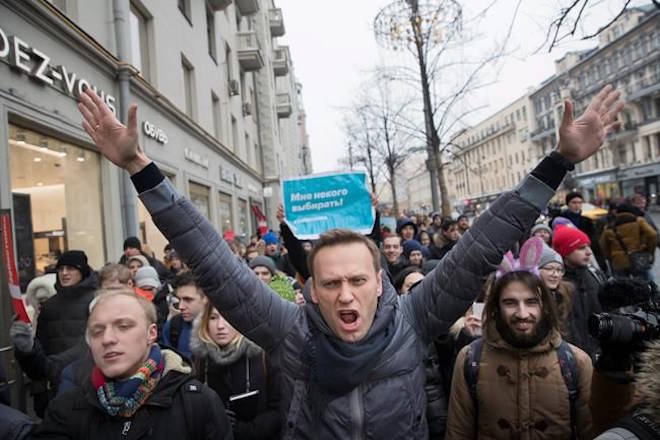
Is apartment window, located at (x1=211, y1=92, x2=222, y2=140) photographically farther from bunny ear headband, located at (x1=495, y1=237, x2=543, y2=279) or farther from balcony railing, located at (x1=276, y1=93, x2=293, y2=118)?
balcony railing, located at (x1=276, y1=93, x2=293, y2=118)

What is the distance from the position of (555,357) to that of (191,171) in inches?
475

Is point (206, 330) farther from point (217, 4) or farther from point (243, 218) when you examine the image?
point (243, 218)

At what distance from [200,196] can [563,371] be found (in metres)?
13.3

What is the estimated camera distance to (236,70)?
2198 cm

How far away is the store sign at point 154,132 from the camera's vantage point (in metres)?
9.84

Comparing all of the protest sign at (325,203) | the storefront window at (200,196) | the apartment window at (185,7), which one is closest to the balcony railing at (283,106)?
the apartment window at (185,7)

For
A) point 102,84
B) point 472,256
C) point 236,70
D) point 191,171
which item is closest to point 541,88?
point 236,70

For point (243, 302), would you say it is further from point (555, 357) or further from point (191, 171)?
point (191, 171)

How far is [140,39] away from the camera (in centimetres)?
1080

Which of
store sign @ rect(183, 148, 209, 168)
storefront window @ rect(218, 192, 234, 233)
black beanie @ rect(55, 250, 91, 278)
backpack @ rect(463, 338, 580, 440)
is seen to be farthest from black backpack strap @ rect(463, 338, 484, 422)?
storefront window @ rect(218, 192, 234, 233)

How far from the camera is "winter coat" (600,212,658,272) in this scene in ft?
23.2

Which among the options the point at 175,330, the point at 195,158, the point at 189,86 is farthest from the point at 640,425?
the point at 189,86

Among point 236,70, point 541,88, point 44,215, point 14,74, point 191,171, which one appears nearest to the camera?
point 14,74

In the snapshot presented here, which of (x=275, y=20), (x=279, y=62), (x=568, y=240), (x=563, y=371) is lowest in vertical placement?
(x=563, y=371)
